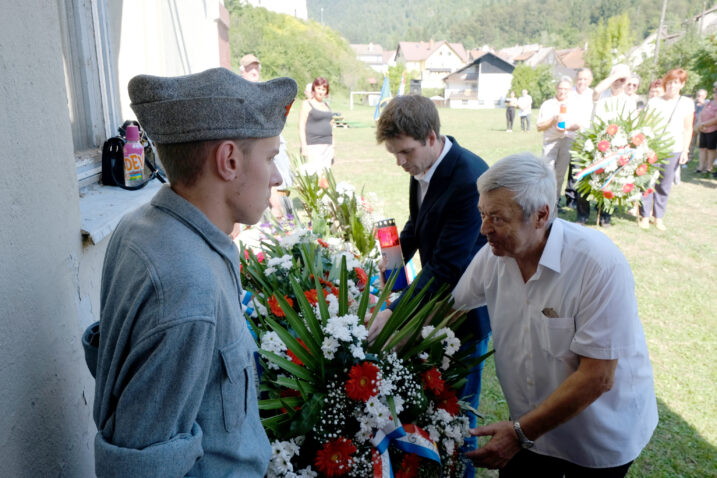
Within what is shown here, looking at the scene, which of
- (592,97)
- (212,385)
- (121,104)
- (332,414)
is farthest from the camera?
(592,97)

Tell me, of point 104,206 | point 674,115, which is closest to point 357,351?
point 104,206

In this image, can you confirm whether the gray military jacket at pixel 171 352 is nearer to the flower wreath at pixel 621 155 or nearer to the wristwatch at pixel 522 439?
the wristwatch at pixel 522 439

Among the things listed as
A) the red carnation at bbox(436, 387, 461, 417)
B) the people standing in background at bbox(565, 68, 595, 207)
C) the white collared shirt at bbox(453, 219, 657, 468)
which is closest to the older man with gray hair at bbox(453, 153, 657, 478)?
the white collared shirt at bbox(453, 219, 657, 468)

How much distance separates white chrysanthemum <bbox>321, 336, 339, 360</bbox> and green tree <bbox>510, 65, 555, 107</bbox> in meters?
59.7

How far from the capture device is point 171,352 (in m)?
0.97

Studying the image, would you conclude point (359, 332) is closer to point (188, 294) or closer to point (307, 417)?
point (307, 417)

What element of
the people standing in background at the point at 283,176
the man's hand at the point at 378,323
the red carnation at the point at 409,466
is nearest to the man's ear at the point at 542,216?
the man's hand at the point at 378,323

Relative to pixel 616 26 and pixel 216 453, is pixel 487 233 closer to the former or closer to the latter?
pixel 216 453

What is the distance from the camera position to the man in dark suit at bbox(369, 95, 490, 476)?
257 cm

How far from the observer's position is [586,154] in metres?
7.50

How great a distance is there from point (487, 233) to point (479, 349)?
3.73 feet

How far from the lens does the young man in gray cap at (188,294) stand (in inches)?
38.8

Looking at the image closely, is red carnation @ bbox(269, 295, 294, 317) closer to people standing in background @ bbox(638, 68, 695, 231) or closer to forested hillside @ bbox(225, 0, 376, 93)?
people standing in background @ bbox(638, 68, 695, 231)

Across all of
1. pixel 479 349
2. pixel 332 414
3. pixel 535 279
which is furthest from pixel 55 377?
pixel 479 349
